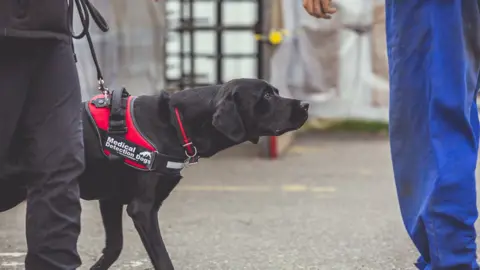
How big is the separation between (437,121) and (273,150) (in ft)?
15.1

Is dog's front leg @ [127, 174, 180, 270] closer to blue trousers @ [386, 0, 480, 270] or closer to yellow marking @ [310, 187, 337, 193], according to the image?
blue trousers @ [386, 0, 480, 270]

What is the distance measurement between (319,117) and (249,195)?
13.2 ft

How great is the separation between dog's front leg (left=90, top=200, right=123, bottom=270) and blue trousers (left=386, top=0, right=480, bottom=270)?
111 cm

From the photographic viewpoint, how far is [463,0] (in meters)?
2.56

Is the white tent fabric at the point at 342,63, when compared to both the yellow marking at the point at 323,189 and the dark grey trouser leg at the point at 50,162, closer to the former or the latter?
the yellow marking at the point at 323,189

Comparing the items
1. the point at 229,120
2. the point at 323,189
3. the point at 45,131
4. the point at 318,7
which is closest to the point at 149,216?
the point at 229,120

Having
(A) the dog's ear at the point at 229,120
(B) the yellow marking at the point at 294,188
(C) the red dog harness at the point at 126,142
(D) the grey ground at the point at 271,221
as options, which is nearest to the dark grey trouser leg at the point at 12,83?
(C) the red dog harness at the point at 126,142

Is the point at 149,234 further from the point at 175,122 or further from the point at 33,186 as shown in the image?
the point at 33,186

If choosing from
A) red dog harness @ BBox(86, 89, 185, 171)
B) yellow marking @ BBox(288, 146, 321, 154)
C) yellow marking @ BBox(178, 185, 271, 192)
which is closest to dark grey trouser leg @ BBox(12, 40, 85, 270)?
red dog harness @ BBox(86, 89, 185, 171)

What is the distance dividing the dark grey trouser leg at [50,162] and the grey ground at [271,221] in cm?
110

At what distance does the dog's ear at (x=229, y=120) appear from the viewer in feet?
10.1

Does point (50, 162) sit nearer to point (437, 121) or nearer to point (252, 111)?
point (252, 111)

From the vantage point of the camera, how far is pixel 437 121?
253 centimetres

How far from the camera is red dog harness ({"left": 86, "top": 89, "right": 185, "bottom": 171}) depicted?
301 cm
